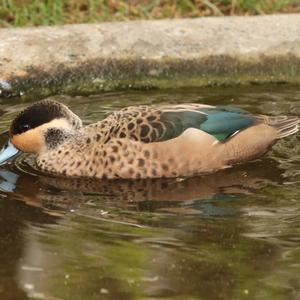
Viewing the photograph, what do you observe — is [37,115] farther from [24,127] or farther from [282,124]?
[282,124]

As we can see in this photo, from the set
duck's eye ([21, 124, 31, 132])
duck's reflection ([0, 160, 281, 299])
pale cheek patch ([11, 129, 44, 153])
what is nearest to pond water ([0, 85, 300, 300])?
duck's reflection ([0, 160, 281, 299])

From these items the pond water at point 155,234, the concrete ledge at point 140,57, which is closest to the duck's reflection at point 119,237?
the pond water at point 155,234

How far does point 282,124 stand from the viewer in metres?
5.88

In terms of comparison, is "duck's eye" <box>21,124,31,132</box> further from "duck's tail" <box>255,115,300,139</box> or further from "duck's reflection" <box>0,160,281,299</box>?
"duck's tail" <box>255,115,300,139</box>

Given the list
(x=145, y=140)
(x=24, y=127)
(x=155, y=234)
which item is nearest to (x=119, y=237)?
(x=155, y=234)

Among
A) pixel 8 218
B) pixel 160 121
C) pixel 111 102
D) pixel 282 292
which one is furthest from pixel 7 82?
pixel 282 292

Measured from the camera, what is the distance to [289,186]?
538 centimetres

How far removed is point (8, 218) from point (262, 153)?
62.5 inches

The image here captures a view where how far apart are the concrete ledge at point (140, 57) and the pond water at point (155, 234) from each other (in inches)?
40.8

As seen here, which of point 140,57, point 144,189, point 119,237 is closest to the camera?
point 119,237

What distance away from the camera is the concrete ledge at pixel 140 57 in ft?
22.7

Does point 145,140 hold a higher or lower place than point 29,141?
higher

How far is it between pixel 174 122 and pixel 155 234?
3.44 ft

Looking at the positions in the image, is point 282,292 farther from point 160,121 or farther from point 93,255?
point 160,121
